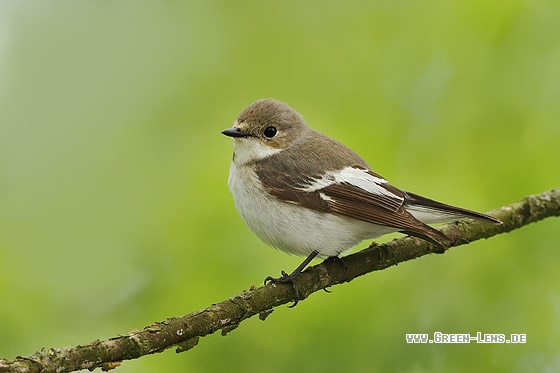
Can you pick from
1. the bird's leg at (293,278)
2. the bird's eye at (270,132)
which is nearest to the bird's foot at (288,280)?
the bird's leg at (293,278)

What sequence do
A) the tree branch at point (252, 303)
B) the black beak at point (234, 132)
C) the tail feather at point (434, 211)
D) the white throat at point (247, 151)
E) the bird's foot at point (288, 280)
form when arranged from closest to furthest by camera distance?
the tree branch at point (252, 303), the bird's foot at point (288, 280), the tail feather at point (434, 211), the black beak at point (234, 132), the white throat at point (247, 151)

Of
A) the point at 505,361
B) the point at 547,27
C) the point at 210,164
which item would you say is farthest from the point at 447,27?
the point at 505,361

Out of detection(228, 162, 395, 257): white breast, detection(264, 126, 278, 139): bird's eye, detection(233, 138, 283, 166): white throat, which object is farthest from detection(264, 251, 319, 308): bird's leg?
detection(264, 126, 278, 139): bird's eye

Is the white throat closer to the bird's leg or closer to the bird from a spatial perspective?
the bird

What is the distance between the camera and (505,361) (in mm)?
3574

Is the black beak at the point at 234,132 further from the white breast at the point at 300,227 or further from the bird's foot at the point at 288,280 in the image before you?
the bird's foot at the point at 288,280

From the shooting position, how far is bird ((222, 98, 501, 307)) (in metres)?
3.69

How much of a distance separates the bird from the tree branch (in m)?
0.13

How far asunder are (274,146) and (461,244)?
4.13 feet

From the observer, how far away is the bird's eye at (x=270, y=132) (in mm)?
4199

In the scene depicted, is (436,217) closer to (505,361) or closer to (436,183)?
(436,183)

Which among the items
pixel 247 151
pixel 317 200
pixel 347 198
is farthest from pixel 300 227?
pixel 247 151

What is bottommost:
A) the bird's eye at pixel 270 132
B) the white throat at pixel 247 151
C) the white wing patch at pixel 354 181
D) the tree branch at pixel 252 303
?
the tree branch at pixel 252 303

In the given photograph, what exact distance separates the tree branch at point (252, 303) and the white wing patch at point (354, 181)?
32 centimetres
